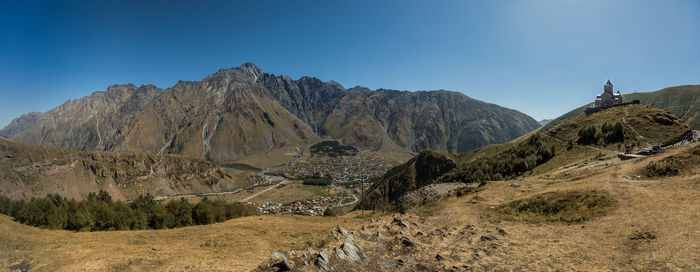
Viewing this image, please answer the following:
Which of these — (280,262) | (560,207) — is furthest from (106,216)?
(560,207)

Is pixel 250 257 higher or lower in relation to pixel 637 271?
lower

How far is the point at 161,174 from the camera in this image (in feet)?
641

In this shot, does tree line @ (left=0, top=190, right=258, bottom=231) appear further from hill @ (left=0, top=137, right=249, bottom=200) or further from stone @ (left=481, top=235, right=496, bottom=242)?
hill @ (left=0, top=137, right=249, bottom=200)

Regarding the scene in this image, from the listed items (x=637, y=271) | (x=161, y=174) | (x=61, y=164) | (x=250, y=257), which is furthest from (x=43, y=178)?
(x=637, y=271)

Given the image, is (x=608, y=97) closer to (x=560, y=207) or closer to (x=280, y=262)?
(x=560, y=207)

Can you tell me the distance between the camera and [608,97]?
87812 millimetres

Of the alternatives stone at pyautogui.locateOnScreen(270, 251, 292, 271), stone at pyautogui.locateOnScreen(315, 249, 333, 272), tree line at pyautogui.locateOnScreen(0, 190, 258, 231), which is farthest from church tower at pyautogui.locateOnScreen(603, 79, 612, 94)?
tree line at pyautogui.locateOnScreen(0, 190, 258, 231)

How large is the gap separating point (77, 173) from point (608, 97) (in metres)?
272

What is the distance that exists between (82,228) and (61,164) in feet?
628

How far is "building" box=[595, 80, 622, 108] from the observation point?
86.5 m

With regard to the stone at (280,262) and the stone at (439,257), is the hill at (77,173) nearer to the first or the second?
the stone at (280,262)

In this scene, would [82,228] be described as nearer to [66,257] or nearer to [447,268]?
[66,257]

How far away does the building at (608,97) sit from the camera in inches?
3406

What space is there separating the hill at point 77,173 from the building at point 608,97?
245327mm
